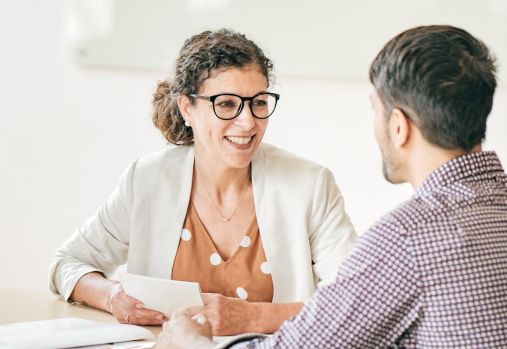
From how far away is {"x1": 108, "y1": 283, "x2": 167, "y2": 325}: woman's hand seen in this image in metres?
2.06

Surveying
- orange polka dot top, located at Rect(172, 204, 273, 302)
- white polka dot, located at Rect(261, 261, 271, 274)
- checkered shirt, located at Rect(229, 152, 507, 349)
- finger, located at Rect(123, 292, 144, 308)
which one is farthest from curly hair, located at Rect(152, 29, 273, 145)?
checkered shirt, located at Rect(229, 152, 507, 349)

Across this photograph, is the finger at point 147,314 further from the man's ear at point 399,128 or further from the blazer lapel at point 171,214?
the man's ear at point 399,128

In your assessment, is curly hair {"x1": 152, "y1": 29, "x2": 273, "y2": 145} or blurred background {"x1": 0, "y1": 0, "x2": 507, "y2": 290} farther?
blurred background {"x1": 0, "y1": 0, "x2": 507, "y2": 290}

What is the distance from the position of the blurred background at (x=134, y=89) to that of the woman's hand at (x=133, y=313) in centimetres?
173

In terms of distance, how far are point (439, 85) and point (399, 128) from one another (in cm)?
11

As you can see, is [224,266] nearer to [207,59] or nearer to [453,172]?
[207,59]

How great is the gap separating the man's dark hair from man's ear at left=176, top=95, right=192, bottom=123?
1.07 meters

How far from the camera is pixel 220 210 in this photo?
8.13 ft

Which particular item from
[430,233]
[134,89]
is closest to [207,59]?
[430,233]

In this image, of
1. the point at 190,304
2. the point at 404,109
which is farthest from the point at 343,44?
the point at 404,109

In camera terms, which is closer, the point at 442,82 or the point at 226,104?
the point at 442,82

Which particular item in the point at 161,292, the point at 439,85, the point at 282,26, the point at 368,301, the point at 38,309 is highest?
the point at 282,26

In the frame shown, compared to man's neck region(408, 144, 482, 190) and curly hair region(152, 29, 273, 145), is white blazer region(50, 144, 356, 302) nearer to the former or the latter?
curly hair region(152, 29, 273, 145)

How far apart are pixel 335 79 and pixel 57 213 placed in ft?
4.79
